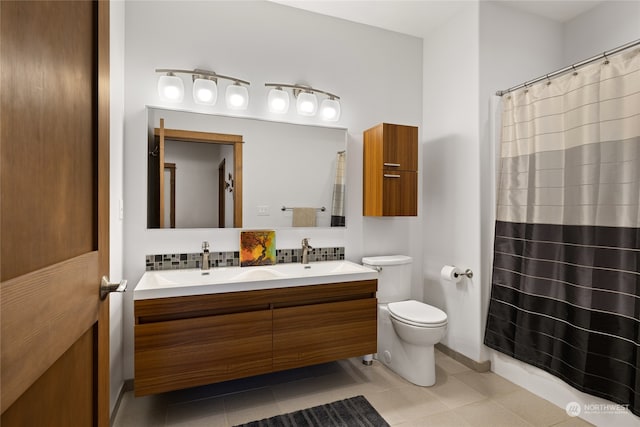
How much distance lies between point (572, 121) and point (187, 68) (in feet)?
8.29

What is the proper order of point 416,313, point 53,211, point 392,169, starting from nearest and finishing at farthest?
point 53,211 → point 416,313 → point 392,169

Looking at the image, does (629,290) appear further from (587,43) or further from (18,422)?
(18,422)

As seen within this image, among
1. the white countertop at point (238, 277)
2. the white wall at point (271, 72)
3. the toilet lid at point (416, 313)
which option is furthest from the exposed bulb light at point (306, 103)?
the toilet lid at point (416, 313)

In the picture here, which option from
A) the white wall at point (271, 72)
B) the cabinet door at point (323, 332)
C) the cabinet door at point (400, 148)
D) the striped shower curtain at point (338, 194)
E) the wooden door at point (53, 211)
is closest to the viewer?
the wooden door at point (53, 211)

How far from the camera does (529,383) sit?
2217 mm

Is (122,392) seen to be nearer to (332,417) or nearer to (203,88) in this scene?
(332,417)

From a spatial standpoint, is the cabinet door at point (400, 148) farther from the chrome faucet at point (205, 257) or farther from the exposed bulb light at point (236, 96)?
the chrome faucet at point (205, 257)

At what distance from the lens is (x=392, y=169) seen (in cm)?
261

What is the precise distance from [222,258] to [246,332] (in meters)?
0.67

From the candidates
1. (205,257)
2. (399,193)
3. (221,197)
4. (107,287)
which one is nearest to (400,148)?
(399,193)

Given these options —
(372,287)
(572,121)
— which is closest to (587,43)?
(572,121)

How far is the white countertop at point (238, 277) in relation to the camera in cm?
179

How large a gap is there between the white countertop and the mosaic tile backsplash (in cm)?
4

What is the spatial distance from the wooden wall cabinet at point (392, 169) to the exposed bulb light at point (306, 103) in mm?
514
